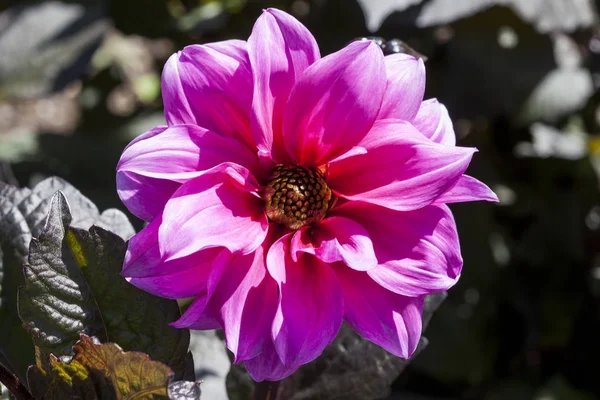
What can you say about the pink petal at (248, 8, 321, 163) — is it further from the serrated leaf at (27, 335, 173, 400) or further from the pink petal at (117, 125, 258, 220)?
the serrated leaf at (27, 335, 173, 400)

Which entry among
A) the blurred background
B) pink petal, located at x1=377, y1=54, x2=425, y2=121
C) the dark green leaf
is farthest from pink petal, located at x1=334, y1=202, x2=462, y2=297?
the dark green leaf

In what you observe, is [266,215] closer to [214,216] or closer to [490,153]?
[214,216]

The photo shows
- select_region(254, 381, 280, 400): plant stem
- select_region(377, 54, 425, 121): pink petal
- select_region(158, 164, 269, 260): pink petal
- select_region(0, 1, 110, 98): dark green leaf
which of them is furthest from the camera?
select_region(0, 1, 110, 98): dark green leaf

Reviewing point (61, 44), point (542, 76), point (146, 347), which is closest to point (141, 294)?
point (146, 347)

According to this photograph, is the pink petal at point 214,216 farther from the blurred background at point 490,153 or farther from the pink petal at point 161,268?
the blurred background at point 490,153

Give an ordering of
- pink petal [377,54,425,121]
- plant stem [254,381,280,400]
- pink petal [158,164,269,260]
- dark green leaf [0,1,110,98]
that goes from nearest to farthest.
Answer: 1. pink petal [158,164,269,260]
2. pink petal [377,54,425,121]
3. plant stem [254,381,280,400]
4. dark green leaf [0,1,110,98]

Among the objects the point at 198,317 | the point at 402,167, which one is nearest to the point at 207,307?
the point at 198,317
